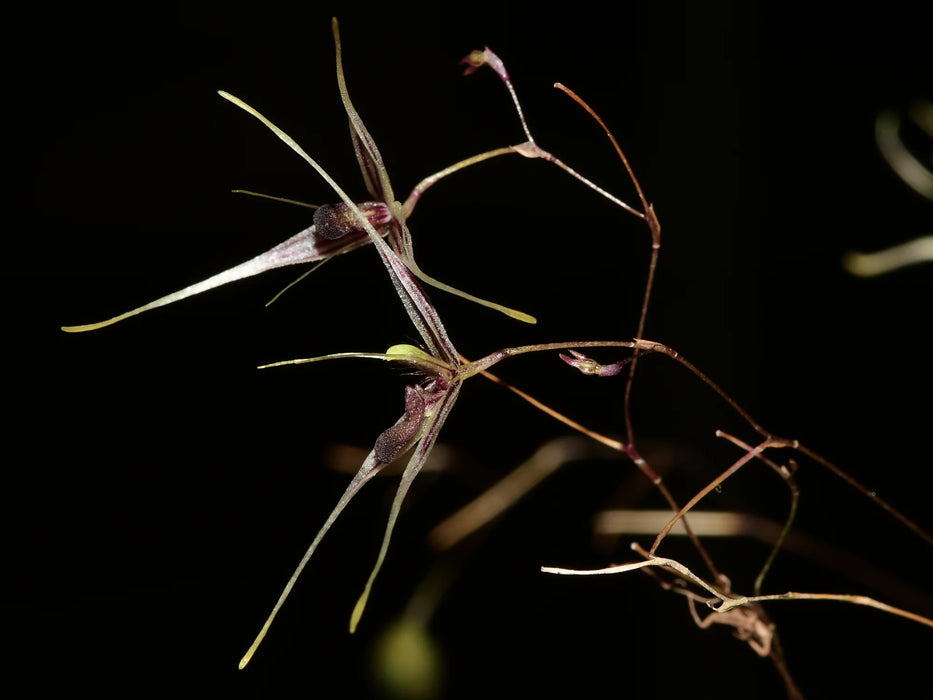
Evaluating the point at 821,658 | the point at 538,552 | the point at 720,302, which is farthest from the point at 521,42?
the point at 821,658

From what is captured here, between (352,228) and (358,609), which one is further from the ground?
(352,228)

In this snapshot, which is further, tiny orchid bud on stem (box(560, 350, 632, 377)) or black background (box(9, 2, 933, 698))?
black background (box(9, 2, 933, 698))

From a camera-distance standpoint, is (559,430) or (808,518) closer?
(808,518)

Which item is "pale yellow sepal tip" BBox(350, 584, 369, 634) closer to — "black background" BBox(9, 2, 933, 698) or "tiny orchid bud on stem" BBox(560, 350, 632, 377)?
"tiny orchid bud on stem" BBox(560, 350, 632, 377)

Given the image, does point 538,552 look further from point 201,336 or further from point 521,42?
point 521,42

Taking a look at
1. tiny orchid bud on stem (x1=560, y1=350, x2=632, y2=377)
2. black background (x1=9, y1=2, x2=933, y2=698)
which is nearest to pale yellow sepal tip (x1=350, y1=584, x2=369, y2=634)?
tiny orchid bud on stem (x1=560, y1=350, x2=632, y2=377)

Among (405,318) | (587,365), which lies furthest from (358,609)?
(405,318)

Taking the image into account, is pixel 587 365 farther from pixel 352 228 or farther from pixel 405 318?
pixel 405 318

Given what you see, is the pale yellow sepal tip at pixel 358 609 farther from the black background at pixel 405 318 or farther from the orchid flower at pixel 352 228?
the black background at pixel 405 318
